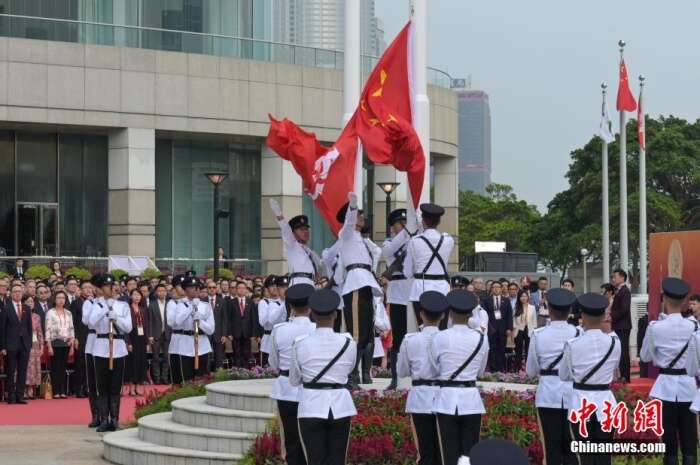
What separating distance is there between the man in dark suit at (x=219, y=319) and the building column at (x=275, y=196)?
15222 millimetres

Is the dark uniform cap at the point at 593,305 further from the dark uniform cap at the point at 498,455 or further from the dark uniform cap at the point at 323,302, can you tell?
the dark uniform cap at the point at 498,455

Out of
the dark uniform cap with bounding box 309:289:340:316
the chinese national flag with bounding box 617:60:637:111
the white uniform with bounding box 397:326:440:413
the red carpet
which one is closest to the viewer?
the dark uniform cap with bounding box 309:289:340:316

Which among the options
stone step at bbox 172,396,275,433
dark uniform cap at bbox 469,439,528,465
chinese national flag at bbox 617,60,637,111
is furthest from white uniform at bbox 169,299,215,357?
chinese national flag at bbox 617,60,637,111

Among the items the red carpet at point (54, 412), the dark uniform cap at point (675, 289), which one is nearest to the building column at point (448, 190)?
the red carpet at point (54, 412)

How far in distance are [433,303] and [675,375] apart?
3049mm

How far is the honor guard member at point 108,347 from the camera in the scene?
18.7 m

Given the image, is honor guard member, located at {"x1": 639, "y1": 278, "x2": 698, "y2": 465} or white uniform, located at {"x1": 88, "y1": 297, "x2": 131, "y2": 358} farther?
white uniform, located at {"x1": 88, "y1": 297, "x2": 131, "y2": 358}

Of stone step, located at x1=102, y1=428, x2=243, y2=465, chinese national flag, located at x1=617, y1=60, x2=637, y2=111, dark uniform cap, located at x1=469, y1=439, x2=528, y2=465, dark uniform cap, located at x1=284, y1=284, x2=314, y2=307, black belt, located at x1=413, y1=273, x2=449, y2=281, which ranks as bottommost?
stone step, located at x1=102, y1=428, x2=243, y2=465

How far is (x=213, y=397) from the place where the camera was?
17.3 metres

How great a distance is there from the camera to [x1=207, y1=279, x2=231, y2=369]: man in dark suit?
25031 mm

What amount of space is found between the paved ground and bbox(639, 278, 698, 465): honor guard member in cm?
665

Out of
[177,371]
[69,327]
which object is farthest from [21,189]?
[177,371]

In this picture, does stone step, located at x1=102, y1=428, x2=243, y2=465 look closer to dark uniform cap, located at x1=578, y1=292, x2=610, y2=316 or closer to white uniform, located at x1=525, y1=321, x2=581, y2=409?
white uniform, located at x1=525, y1=321, x2=581, y2=409

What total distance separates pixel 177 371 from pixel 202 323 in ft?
3.08
